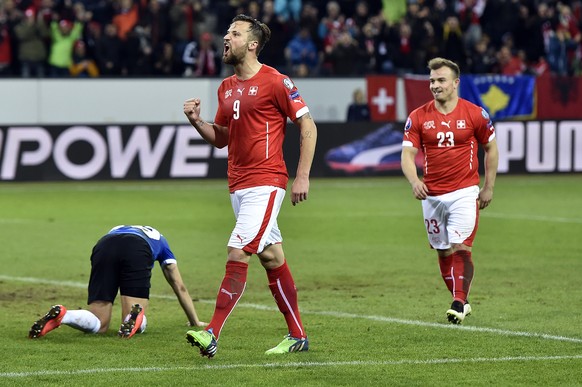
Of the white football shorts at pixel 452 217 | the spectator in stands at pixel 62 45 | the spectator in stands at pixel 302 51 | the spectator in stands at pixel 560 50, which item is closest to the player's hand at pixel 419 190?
the white football shorts at pixel 452 217

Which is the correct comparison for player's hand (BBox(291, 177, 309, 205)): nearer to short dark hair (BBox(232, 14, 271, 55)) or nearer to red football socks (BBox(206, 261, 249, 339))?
red football socks (BBox(206, 261, 249, 339))

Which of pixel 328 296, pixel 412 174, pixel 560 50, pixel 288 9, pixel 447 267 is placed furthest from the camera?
pixel 560 50

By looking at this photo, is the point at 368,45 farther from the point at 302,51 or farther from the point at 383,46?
the point at 302,51

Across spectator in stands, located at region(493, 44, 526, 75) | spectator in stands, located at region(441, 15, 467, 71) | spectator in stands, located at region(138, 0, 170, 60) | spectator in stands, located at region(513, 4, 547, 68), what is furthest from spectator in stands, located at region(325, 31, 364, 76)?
spectator in stands, located at region(513, 4, 547, 68)

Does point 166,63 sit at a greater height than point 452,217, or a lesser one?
greater

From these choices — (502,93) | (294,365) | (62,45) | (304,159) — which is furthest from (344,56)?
(294,365)

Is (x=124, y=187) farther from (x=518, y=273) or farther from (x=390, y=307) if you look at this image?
(x=390, y=307)

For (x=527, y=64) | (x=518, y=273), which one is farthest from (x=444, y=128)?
(x=527, y=64)

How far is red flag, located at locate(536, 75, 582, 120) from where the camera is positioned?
28.4 m

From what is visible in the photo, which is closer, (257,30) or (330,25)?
(257,30)

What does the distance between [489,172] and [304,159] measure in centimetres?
254

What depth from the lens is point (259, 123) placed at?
8594mm

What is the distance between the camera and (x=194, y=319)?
988 cm

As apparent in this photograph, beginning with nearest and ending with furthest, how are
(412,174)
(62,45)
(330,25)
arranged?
(412,174)
(62,45)
(330,25)
